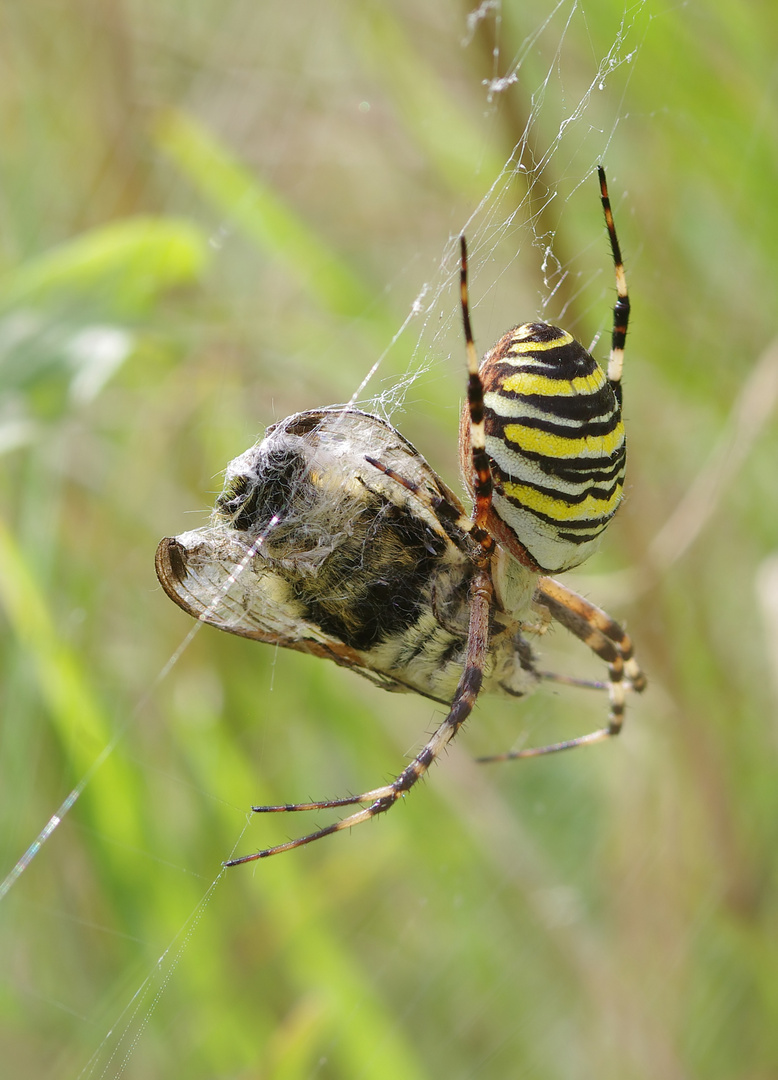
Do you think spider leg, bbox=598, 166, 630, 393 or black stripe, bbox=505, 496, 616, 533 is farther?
spider leg, bbox=598, 166, 630, 393

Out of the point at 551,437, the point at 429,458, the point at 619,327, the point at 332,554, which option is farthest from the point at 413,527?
the point at 429,458

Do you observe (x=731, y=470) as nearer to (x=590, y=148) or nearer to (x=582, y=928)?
(x=590, y=148)

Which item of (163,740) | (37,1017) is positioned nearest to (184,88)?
(163,740)

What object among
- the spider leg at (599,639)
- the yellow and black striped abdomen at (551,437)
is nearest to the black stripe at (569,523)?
Answer: the yellow and black striped abdomen at (551,437)

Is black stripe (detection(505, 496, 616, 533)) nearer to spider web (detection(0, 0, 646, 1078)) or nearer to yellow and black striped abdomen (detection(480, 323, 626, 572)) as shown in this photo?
yellow and black striped abdomen (detection(480, 323, 626, 572))

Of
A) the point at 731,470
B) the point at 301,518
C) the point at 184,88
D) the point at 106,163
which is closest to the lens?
the point at 301,518

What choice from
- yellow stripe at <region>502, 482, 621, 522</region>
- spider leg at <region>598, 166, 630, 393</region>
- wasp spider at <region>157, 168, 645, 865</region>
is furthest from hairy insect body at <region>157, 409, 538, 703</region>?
spider leg at <region>598, 166, 630, 393</region>

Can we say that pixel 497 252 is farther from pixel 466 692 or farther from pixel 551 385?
pixel 466 692
